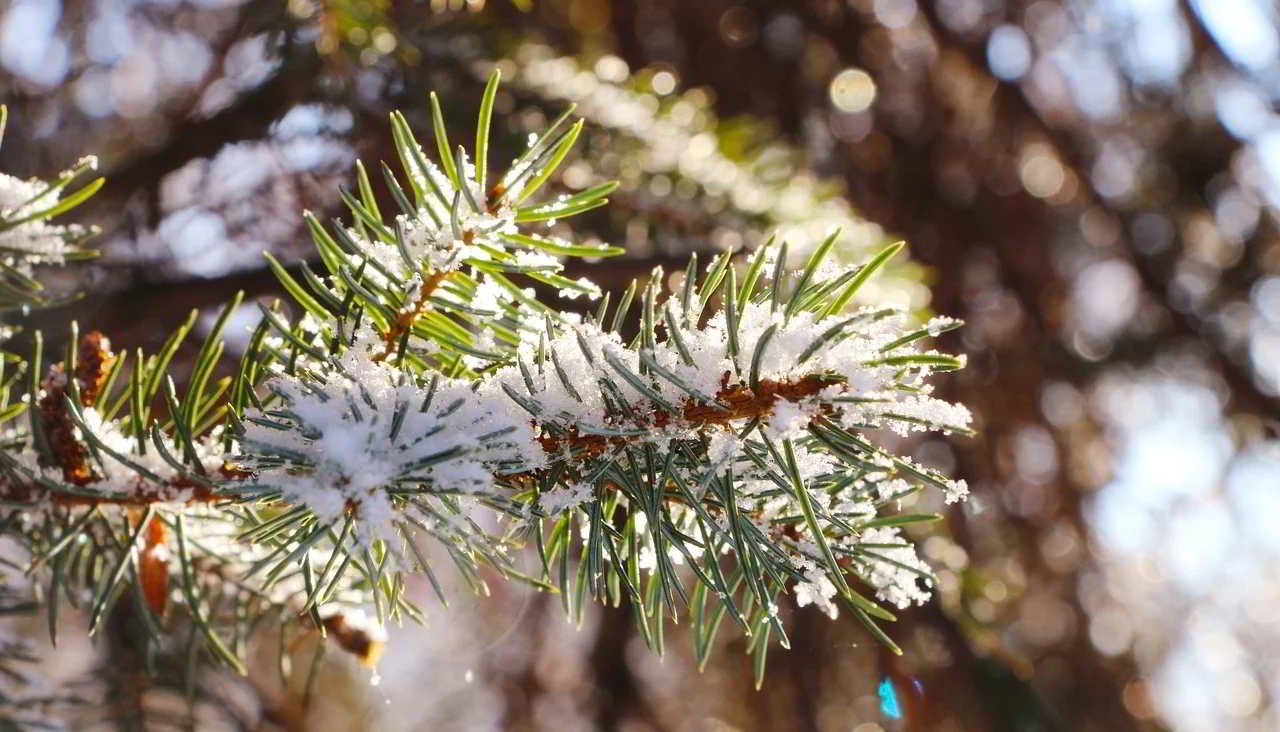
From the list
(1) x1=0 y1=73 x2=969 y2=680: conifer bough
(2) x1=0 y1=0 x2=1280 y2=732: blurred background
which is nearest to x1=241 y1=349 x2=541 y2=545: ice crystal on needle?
(1) x1=0 y1=73 x2=969 y2=680: conifer bough

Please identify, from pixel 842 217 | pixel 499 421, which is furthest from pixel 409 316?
pixel 842 217

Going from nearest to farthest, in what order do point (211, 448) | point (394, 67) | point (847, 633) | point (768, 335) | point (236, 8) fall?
point (768, 335), point (211, 448), point (394, 67), point (847, 633), point (236, 8)

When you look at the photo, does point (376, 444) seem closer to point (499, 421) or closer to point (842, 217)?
point (499, 421)

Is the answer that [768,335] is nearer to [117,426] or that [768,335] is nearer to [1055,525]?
[117,426]

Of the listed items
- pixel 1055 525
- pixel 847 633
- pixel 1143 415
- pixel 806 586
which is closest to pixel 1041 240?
pixel 1143 415

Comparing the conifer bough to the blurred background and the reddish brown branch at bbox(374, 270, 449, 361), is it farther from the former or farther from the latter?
the blurred background
